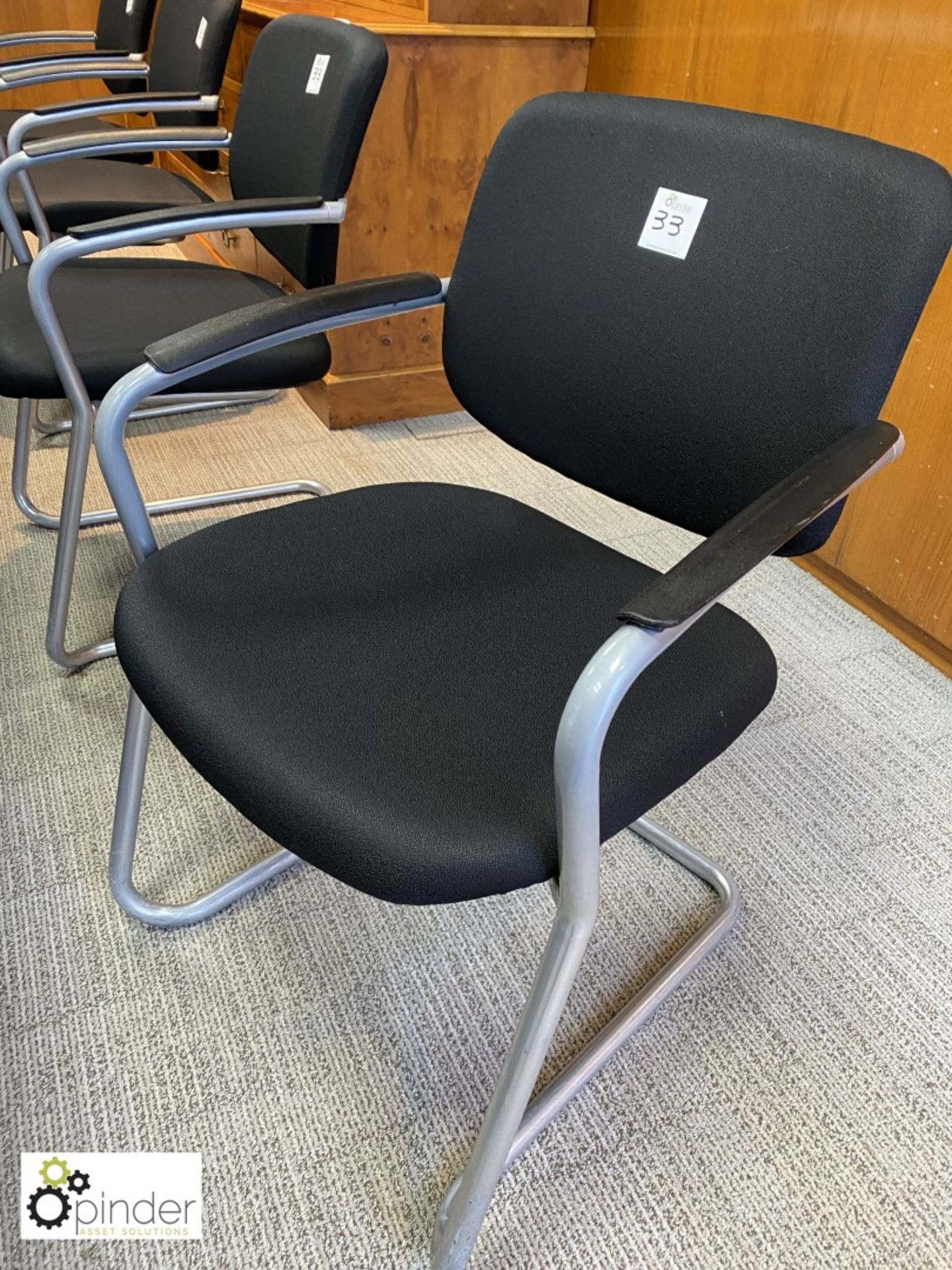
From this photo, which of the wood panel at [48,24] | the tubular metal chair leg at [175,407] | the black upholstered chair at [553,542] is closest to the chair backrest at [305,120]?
the black upholstered chair at [553,542]

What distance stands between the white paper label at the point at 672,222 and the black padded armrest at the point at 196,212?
0.52 metres

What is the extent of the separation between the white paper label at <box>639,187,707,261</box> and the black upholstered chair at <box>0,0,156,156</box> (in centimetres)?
123

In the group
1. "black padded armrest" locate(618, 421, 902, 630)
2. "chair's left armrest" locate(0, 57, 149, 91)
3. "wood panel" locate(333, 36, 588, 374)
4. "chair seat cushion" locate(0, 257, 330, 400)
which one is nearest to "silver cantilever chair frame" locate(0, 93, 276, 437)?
"chair seat cushion" locate(0, 257, 330, 400)

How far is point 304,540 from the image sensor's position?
2.94 feet

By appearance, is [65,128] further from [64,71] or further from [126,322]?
[126,322]

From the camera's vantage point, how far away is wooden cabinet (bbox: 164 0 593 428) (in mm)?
1856

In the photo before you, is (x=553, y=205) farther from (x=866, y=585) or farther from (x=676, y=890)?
(x=866, y=585)

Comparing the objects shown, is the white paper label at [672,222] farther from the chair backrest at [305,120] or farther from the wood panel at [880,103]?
the wood panel at [880,103]

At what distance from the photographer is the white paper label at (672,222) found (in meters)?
0.80

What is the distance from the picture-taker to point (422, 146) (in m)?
1.93

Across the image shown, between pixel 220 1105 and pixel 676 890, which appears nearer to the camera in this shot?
pixel 220 1105

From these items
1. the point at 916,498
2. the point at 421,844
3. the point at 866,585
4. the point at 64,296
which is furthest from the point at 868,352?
the point at 64,296

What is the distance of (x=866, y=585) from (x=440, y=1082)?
114 centimetres

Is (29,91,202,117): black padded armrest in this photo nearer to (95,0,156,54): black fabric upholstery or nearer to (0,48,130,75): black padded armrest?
(0,48,130,75): black padded armrest
